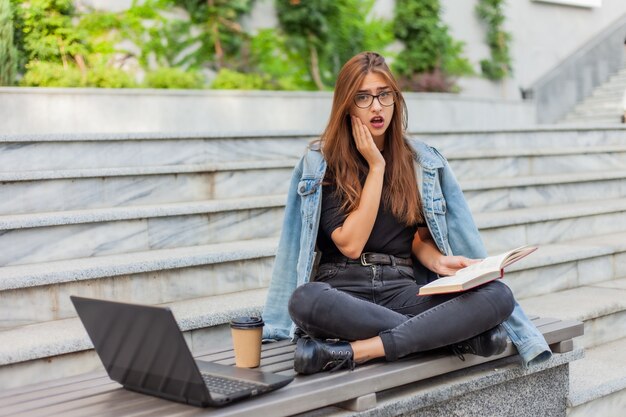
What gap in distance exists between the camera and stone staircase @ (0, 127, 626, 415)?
3.37 meters

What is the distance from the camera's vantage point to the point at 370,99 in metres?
2.99

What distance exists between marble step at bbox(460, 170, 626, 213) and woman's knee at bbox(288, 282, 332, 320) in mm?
2779

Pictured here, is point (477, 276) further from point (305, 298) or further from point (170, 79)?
point (170, 79)

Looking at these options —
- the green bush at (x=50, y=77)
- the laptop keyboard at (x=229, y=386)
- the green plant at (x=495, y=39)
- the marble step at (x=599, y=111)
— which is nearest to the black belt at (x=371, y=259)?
the laptop keyboard at (x=229, y=386)

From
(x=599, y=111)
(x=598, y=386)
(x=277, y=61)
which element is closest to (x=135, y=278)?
(x=598, y=386)

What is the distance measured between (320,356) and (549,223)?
3069 mm

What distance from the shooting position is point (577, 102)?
37.2ft

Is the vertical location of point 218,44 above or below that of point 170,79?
above

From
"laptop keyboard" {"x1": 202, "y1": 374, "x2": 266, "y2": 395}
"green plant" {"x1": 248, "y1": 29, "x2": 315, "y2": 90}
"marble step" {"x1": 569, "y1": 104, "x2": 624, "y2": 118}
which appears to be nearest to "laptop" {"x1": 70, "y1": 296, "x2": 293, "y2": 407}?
"laptop keyboard" {"x1": 202, "y1": 374, "x2": 266, "y2": 395}

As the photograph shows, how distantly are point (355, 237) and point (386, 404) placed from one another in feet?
2.04

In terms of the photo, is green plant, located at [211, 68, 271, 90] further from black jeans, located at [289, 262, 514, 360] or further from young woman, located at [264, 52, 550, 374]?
black jeans, located at [289, 262, 514, 360]

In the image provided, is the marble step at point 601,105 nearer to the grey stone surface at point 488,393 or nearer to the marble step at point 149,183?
the marble step at point 149,183

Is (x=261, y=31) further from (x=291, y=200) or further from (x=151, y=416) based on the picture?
(x=151, y=416)

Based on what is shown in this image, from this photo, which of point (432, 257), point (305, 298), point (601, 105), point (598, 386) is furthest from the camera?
point (601, 105)
